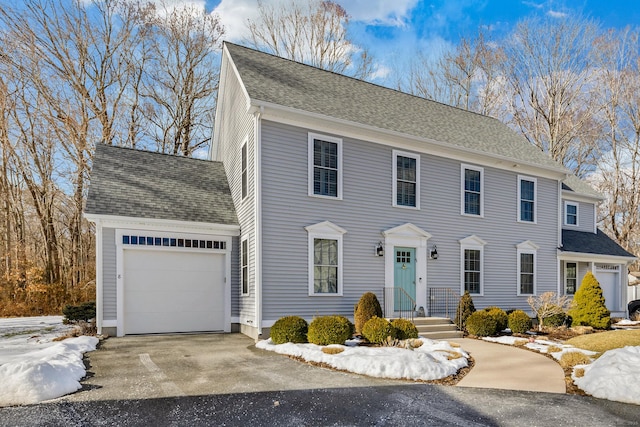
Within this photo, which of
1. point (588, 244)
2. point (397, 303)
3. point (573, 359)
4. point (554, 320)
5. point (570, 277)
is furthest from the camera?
point (588, 244)

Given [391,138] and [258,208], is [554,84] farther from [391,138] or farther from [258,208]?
[258,208]

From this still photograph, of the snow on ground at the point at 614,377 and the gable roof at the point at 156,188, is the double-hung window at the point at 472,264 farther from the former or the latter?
the gable roof at the point at 156,188

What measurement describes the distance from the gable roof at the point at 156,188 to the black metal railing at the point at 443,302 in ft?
20.4

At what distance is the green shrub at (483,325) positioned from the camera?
37.5 ft

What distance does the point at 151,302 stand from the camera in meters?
11.2

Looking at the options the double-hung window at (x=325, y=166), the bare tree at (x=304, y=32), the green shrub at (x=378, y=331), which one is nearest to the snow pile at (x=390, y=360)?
the green shrub at (x=378, y=331)

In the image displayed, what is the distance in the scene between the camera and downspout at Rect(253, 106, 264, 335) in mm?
10266

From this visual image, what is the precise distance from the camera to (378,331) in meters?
9.28

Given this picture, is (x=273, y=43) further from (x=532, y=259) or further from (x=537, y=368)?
(x=537, y=368)

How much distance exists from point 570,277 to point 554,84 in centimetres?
1406

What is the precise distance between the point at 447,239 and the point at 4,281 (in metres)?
18.0

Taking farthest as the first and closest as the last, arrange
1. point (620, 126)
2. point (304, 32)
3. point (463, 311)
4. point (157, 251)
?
point (620, 126) → point (304, 32) → point (463, 311) → point (157, 251)

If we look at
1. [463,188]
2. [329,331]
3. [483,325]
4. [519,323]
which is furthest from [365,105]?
[519,323]

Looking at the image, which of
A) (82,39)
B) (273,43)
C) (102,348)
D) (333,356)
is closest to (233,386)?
(333,356)
